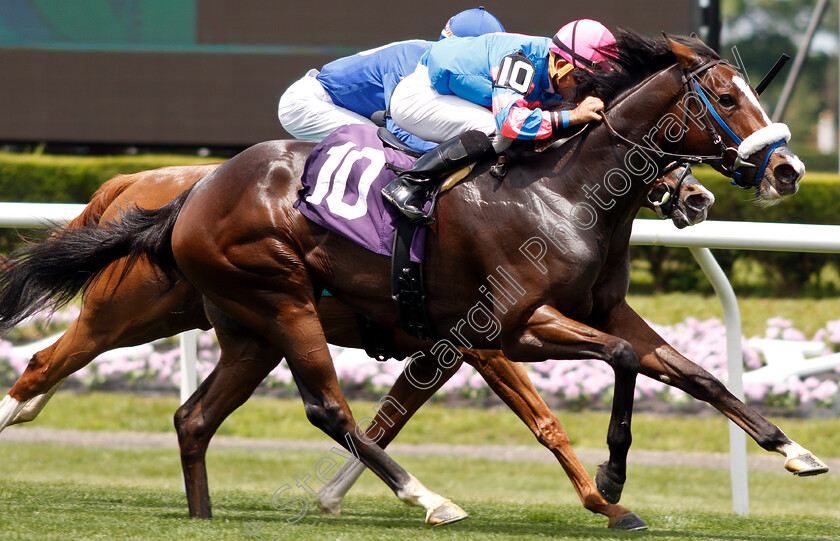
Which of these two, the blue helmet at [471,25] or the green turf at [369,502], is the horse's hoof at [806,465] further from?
the blue helmet at [471,25]

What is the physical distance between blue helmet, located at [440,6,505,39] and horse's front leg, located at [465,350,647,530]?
3.94 feet

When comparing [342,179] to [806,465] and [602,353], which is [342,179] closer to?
[602,353]

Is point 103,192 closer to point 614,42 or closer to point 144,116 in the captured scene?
point 614,42

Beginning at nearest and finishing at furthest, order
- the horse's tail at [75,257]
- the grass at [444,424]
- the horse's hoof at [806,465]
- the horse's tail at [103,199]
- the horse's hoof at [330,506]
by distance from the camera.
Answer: the horse's hoof at [806,465] → the horse's tail at [75,257] → the horse's hoof at [330,506] → the horse's tail at [103,199] → the grass at [444,424]

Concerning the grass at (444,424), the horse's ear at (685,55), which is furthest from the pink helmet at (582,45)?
the grass at (444,424)

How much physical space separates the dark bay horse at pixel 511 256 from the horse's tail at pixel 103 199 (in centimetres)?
60

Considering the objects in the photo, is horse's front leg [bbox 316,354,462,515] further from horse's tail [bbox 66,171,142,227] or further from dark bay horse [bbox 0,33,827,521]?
horse's tail [bbox 66,171,142,227]

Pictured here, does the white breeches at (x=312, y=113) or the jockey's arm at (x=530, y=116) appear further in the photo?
the white breeches at (x=312, y=113)

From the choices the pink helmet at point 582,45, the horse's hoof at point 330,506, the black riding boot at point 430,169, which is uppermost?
the pink helmet at point 582,45

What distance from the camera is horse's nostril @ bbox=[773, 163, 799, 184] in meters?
3.19

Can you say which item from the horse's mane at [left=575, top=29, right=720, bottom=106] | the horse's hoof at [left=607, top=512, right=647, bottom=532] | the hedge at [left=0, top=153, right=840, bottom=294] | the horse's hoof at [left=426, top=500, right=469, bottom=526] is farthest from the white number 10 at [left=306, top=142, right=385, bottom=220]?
the hedge at [left=0, top=153, right=840, bottom=294]

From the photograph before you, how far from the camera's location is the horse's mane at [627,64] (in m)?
3.55

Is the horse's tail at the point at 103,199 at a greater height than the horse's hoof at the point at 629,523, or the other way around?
the horse's tail at the point at 103,199

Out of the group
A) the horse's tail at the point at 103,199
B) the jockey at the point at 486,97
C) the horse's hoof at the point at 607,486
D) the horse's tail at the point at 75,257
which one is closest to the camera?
the horse's hoof at the point at 607,486
